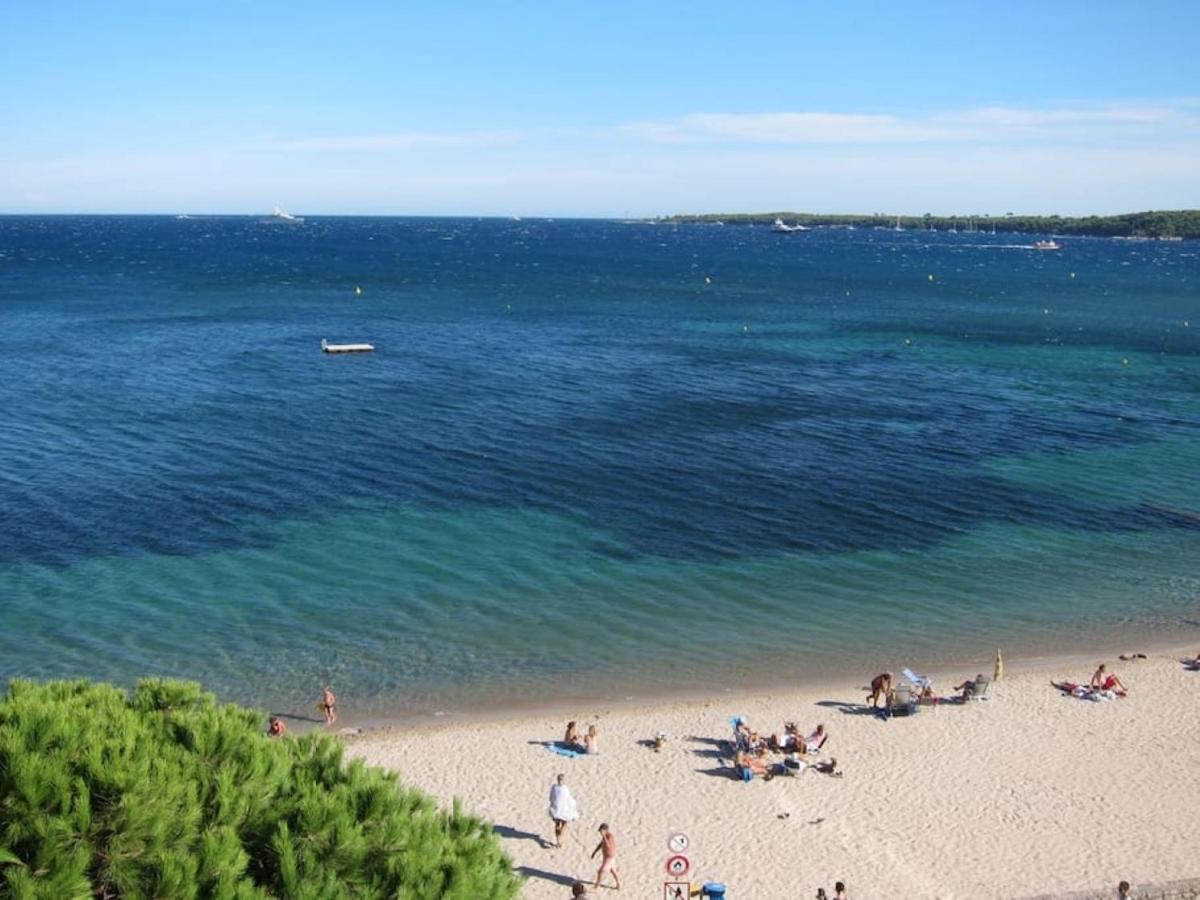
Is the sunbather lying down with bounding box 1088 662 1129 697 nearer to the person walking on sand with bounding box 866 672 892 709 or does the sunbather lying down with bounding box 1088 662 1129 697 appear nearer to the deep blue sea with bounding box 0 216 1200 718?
the deep blue sea with bounding box 0 216 1200 718

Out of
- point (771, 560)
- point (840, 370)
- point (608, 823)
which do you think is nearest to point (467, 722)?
point (608, 823)

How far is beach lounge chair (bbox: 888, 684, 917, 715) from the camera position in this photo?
27.5m

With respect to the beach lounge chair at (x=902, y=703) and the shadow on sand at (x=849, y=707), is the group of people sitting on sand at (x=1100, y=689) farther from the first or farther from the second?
the shadow on sand at (x=849, y=707)

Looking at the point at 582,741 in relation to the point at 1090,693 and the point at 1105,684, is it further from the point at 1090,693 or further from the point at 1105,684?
the point at 1105,684

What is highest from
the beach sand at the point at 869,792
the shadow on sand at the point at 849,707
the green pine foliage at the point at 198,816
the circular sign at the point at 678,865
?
the green pine foliage at the point at 198,816

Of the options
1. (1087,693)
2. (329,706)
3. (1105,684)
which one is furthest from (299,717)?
(1105,684)

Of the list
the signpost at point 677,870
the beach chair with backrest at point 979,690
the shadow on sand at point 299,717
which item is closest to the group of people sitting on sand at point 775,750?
the signpost at point 677,870

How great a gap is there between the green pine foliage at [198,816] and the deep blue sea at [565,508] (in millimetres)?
16044

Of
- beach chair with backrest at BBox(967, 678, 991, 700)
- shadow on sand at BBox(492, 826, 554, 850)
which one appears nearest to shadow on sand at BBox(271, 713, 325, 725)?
shadow on sand at BBox(492, 826, 554, 850)

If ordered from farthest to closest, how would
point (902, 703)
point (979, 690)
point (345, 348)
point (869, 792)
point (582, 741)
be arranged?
point (345, 348)
point (979, 690)
point (902, 703)
point (582, 741)
point (869, 792)

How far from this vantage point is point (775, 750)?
82.4 ft

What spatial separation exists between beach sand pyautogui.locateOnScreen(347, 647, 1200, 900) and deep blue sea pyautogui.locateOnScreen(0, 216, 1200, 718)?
2.48m

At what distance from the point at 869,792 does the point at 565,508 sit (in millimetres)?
20550

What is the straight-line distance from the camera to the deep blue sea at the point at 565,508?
3091cm
